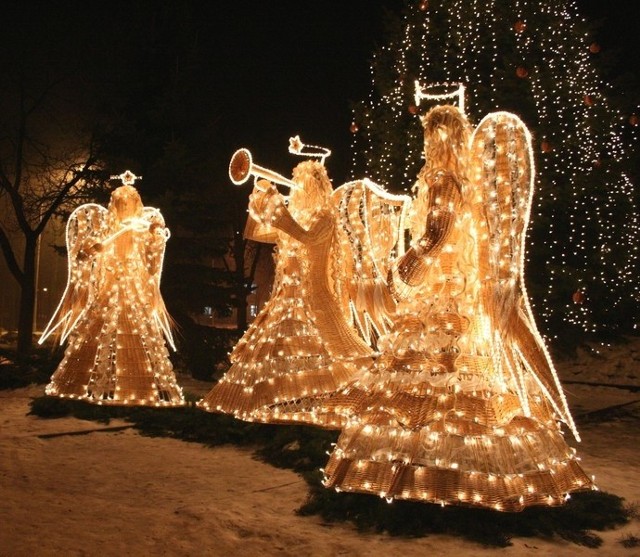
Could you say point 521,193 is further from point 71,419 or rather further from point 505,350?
point 71,419

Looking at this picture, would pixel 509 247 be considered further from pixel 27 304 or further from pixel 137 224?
pixel 27 304

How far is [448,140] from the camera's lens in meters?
5.93

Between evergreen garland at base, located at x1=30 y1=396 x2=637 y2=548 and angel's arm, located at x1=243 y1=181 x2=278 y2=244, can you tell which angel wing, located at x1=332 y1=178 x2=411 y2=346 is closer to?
angel's arm, located at x1=243 y1=181 x2=278 y2=244

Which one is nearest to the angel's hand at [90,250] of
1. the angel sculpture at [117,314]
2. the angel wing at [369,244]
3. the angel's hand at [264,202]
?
the angel sculpture at [117,314]

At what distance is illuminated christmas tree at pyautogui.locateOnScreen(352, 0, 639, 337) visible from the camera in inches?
463

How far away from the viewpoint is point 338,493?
5652mm

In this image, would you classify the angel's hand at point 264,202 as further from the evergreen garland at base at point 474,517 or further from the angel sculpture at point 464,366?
the evergreen garland at base at point 474,517

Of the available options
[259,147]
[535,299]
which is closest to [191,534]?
[535,299]

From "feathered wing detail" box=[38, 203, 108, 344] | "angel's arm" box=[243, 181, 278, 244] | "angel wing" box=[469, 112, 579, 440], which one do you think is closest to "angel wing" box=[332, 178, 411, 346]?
"angel's arm" box=[243, 181, 278, 244]

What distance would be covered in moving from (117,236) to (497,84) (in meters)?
6.56

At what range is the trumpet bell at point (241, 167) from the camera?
26.7 ft

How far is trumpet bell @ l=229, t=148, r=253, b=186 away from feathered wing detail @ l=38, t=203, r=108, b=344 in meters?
2.51

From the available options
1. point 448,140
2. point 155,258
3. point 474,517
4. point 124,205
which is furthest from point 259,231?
point 474,517

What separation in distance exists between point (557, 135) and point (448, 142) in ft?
21.9
